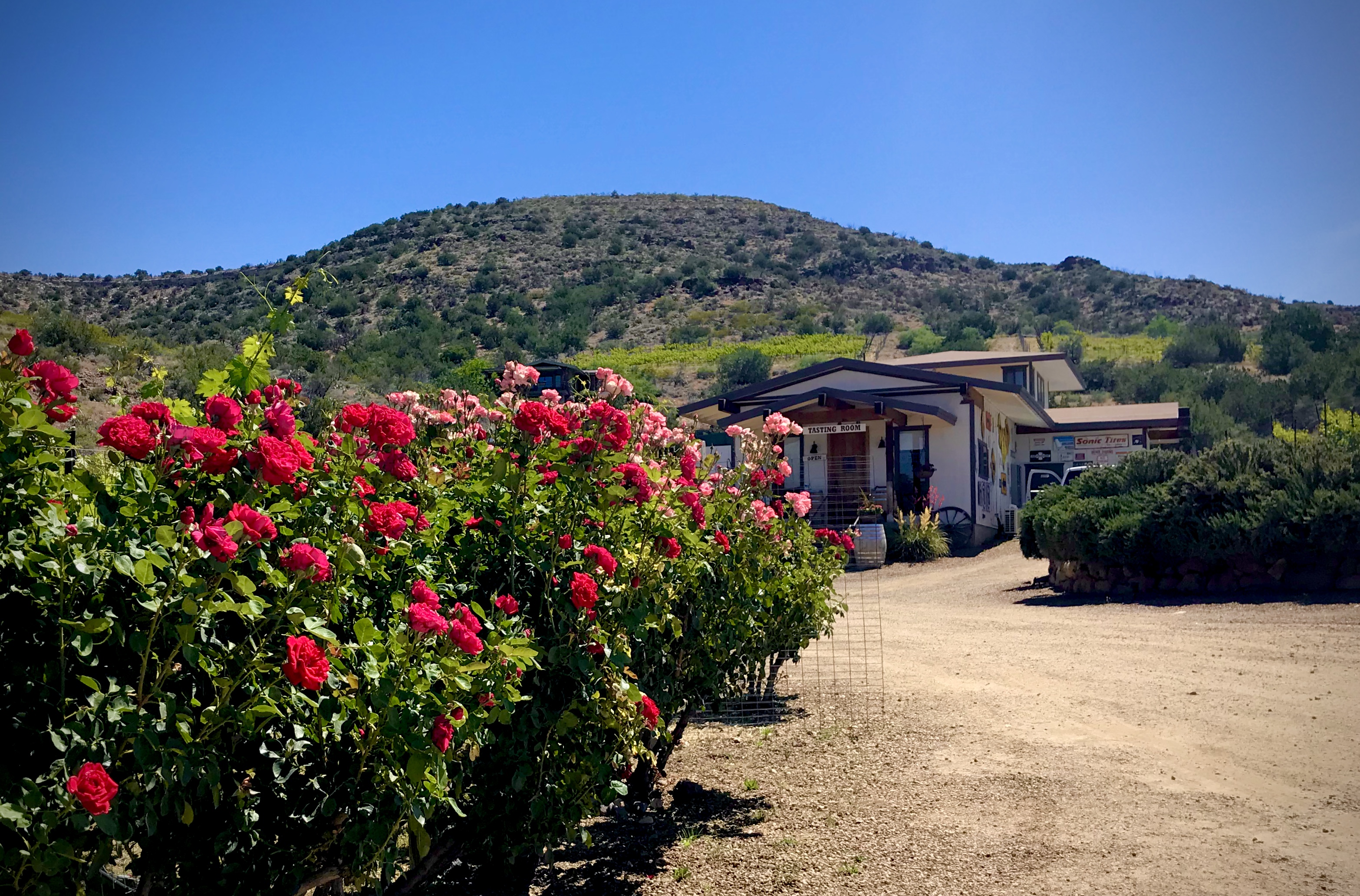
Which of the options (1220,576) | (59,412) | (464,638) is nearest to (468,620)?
(464,638)

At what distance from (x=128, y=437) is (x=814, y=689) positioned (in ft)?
21.6

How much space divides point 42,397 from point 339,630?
88 cm

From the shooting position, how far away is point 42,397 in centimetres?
231

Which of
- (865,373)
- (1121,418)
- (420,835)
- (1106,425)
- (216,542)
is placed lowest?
(420,835)

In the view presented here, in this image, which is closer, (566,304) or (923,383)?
(923,383)

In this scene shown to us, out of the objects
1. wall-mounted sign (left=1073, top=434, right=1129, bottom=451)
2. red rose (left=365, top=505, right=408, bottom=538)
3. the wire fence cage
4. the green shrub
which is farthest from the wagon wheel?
red rose (left=365, top=505, right=408, bottom=538)

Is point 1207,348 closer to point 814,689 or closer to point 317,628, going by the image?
point 814,689

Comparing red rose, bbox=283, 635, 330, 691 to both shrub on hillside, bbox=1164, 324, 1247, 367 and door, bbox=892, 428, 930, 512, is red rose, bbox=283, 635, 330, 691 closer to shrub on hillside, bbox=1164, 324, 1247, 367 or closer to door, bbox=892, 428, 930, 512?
door, bbox=892, 428, 930, 512

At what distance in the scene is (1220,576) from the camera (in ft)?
40.4

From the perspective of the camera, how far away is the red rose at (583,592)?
2945 millimetres

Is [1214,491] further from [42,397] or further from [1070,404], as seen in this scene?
[1070,404]

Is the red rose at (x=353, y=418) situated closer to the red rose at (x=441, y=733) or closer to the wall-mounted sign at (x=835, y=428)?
the red rose at (x=441, y=733)

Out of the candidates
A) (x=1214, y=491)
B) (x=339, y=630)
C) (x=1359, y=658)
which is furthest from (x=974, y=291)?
(x=339, y=630)

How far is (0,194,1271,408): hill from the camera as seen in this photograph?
4350 cm
